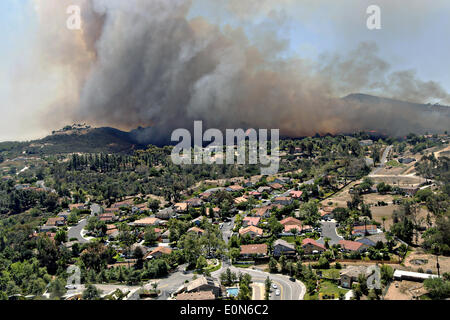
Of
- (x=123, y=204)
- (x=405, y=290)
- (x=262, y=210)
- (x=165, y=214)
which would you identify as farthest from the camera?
(x=123, y=204)

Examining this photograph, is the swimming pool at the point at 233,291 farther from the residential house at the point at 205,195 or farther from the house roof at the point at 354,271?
the residential house at the point at 205,195

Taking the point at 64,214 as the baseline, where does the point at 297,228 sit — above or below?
above

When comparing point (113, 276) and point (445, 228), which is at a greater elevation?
point (445, 228)

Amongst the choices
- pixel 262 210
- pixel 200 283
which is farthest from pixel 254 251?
pixel 262 210

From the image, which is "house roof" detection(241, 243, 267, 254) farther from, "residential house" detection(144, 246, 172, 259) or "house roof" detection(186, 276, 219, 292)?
"house roof" detection(186, 276, 219, 292)

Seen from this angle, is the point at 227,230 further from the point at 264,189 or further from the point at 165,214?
the point at 264,189

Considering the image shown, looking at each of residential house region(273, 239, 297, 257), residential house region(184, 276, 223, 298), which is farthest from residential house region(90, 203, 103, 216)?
residential house region(184, 276, 223, 298)
